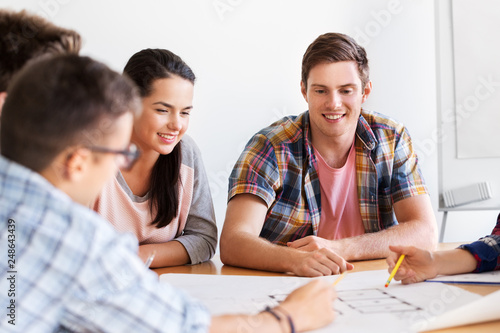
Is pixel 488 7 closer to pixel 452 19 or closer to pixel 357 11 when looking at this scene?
pixel 452 19

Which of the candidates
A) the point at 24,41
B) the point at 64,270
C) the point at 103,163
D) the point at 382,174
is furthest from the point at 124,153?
the point at 382,174

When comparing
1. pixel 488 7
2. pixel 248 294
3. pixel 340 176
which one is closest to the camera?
pixel 248 294

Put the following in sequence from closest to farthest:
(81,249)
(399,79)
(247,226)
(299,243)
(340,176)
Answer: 1. (81,249)
2. (299,243)
3. (247,226)
4. (340,176)
5. (399,79)

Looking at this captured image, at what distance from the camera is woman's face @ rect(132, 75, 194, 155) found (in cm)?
150

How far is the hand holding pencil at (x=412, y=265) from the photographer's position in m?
1.13

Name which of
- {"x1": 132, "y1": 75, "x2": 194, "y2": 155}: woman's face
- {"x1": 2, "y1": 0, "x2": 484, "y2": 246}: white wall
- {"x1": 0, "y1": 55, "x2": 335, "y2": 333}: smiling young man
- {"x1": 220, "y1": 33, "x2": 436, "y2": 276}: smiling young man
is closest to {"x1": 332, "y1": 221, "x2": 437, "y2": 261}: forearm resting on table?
{"x1": 220, "y1": 33, "x2": 436, "y2": 276}: smiling young man

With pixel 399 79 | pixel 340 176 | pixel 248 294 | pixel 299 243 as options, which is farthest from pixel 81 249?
pixel 399 79

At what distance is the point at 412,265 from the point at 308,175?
2.11 feet

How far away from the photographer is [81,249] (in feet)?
2.02

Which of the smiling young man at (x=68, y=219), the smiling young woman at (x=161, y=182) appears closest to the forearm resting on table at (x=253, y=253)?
the smiling young woman at (x=161, y=182)

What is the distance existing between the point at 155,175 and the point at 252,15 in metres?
1.57

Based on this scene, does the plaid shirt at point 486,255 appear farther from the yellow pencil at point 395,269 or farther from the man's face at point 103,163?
the man's face at point 103,163

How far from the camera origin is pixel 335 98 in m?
1.77

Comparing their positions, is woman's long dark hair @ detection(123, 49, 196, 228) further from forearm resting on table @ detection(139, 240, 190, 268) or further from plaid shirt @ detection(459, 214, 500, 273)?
plaid shirt @ detection(459, 214, 500, 273)
